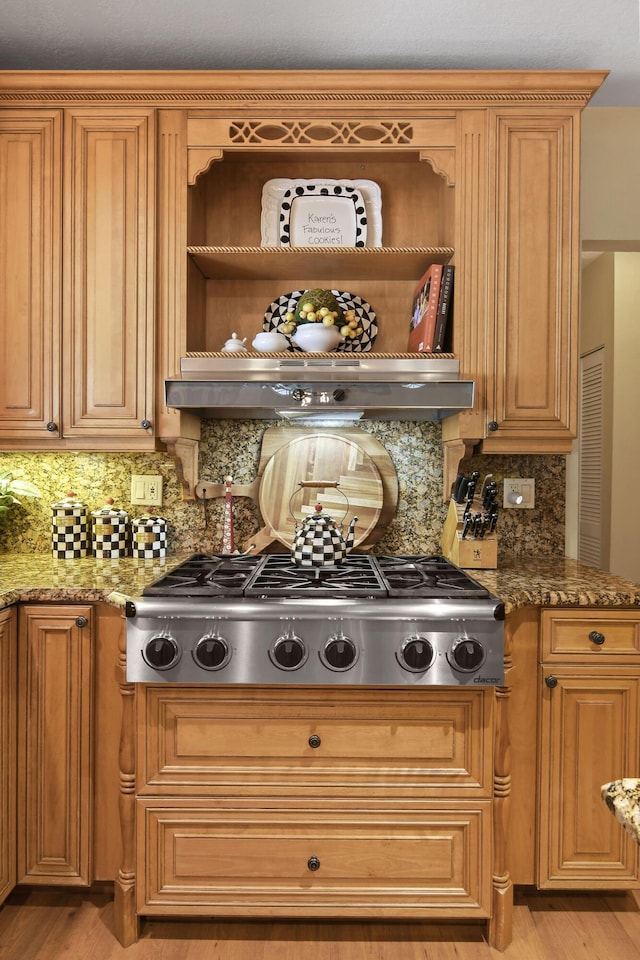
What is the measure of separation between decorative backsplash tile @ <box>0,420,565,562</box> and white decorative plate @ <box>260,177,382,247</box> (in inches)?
27.6

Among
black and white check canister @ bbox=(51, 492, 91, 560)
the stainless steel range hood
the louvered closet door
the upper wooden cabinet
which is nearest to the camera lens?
the stainless steel range hood

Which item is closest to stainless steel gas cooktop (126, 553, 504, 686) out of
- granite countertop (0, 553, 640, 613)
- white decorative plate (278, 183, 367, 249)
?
granite countertop (0, 553, 640, 613)

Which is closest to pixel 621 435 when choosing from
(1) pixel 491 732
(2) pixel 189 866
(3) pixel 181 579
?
(1) pixel 491 732

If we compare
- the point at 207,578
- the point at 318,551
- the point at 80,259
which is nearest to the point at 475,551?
the point at 318,551

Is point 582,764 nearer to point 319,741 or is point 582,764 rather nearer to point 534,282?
point 319,741

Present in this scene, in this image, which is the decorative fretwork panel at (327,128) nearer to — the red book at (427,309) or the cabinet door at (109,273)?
the cabinet door at (109,273)

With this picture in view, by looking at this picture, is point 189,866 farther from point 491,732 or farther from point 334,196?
point 334,196

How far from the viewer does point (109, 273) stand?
7.10 ft

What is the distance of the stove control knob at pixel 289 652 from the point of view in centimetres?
168

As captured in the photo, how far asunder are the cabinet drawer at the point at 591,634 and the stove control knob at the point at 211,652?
2.96 feet

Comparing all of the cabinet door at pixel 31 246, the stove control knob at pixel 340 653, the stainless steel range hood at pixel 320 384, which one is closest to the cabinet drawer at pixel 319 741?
the stove control knob at pixel 340 653

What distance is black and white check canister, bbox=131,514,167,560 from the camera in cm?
237

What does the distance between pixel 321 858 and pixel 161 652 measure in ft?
2.34

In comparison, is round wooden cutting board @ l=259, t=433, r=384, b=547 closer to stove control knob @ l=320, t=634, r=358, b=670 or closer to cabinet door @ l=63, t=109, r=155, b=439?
cabinet door @ l=63, t=109, r=155, b=439
